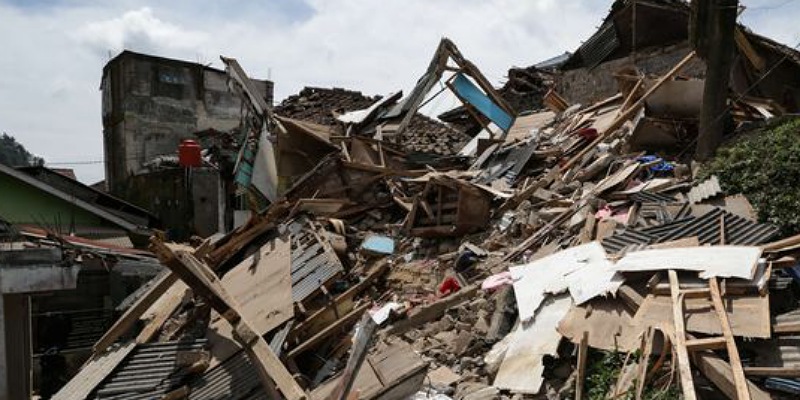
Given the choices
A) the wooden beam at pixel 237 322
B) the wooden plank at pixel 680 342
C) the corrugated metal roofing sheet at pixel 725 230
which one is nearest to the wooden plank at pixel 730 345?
the wooden plank at pixel 680 342

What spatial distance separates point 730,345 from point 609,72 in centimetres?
1354

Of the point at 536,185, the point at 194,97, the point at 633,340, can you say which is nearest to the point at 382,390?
the point at 633,340

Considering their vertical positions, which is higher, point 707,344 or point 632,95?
point 632,95

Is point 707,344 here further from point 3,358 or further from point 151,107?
point 151,107

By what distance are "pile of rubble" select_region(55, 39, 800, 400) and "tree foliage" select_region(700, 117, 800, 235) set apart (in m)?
0.24

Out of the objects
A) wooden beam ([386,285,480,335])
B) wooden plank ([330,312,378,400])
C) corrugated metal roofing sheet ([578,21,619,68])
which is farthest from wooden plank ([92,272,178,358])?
corrugated metal roofing sheet ([578,21,619,68])

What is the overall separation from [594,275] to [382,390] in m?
2.52

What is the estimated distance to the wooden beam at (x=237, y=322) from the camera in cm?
608

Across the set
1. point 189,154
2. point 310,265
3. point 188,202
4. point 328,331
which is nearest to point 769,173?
point 328,331

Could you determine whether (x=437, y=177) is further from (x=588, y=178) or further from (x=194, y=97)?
(x=194, y=97)

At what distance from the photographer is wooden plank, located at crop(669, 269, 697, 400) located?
4456 millimetres

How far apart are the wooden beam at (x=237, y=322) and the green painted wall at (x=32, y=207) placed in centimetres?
929

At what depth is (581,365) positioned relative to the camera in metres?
5.30

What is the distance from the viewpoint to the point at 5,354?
290 inches
